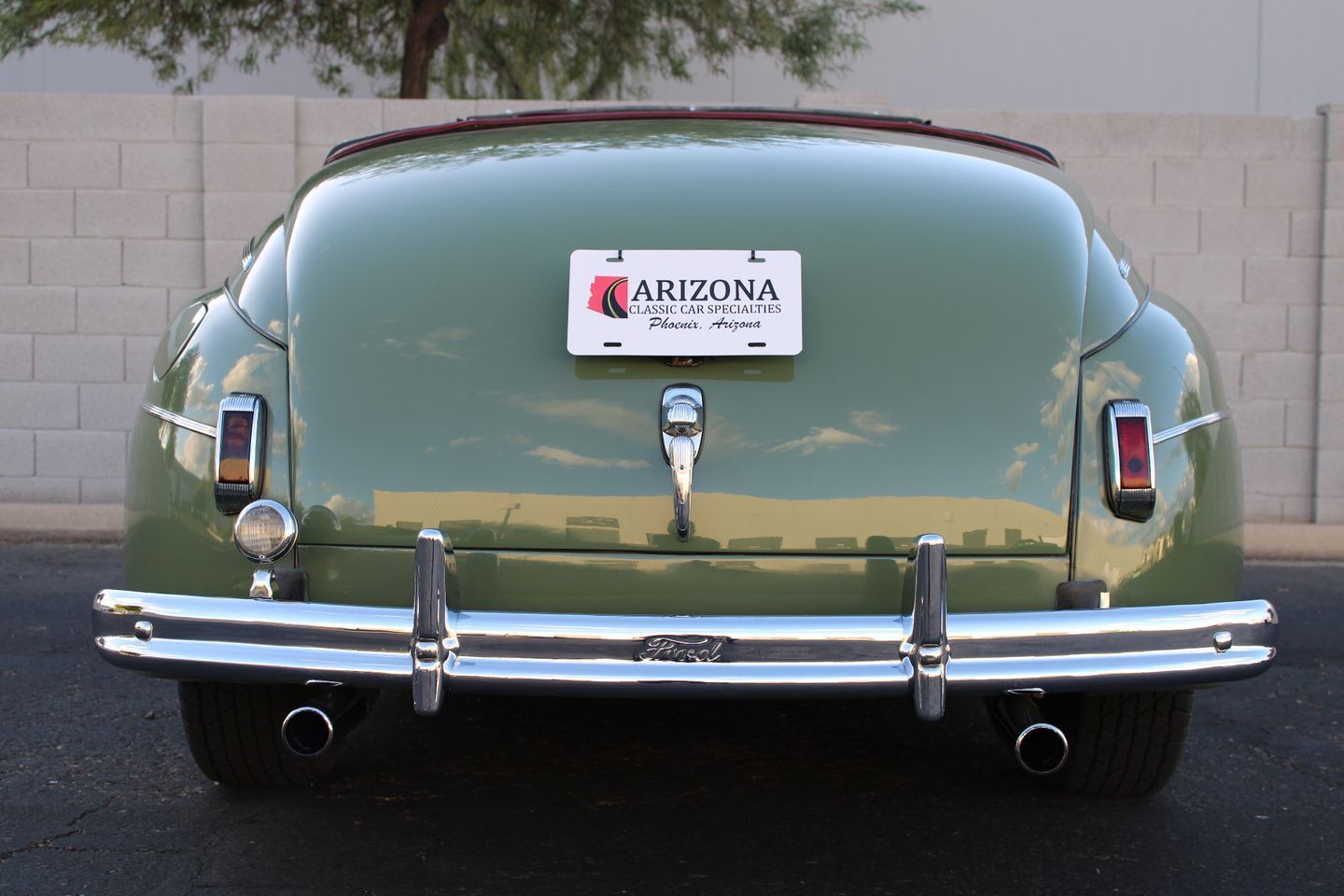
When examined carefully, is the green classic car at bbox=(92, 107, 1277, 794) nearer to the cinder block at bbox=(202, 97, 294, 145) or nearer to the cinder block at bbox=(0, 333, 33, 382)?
the cinder block at bbox=(202, 97, 294, 145)

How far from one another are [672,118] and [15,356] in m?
5.79

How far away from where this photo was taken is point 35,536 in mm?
7059

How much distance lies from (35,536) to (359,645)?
550 centimetres

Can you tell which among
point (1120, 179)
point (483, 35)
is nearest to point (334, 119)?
point (1120, 179)

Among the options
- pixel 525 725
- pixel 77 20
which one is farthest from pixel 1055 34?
pixel 525 725

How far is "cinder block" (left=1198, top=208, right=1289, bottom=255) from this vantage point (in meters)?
7.75

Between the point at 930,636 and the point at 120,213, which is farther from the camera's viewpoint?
the point at 120,213

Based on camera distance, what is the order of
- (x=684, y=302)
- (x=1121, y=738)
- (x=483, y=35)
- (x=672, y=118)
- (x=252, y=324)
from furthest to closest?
(x=483, y=35) < (x=672, y=118) < (x=1121, y=738) < (x=252, y=324) < (x=684, y=302)

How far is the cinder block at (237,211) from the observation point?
781 centimetres

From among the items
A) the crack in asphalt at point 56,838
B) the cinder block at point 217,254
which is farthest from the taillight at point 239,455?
the cinder block at point 217,254

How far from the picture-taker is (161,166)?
25.6 feet

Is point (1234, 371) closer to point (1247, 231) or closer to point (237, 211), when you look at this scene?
point (1247, 231)

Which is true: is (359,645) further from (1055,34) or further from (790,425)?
(1055,34)

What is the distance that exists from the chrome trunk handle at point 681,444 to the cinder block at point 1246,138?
628 cm
